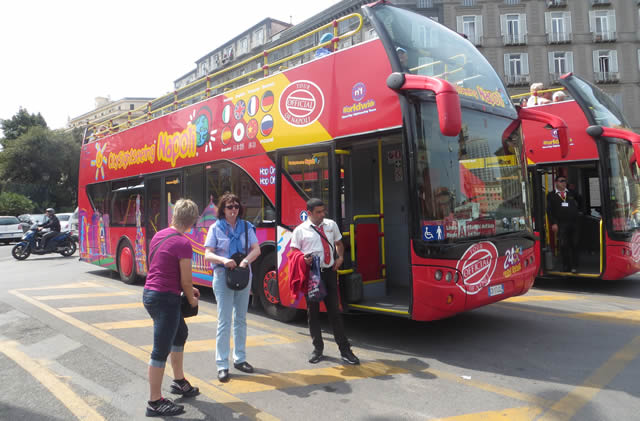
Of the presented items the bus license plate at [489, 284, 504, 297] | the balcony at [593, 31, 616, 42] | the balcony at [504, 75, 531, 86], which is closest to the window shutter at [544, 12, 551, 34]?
the balcony at [593, 31, 616, 42]

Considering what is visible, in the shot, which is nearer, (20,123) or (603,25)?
(603,25)

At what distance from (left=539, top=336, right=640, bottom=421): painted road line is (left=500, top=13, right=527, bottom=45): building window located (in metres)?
36.1

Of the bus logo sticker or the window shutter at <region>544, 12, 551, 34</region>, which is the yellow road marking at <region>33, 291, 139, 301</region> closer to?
the bus logo sticker

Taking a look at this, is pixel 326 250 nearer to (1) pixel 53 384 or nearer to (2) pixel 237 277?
(2) pixel 237 277

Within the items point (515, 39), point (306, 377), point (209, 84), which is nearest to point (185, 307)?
point (306, 377)

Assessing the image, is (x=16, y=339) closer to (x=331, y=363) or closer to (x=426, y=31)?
(x=331, y=363)

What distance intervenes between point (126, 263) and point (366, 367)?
7687 millimetres

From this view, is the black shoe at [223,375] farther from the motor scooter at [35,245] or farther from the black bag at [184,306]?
the motor scooter at [35,245]

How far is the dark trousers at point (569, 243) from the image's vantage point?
8.96 m

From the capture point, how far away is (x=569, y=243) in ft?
29.6

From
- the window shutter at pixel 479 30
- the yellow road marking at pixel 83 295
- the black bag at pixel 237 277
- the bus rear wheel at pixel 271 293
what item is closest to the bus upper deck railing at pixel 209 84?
the bus rear wheel at pixel 271 293

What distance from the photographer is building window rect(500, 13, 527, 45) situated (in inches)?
1435

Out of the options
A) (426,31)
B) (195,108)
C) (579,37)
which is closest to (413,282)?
(426,31)

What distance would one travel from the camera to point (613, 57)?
3581 centimetres
